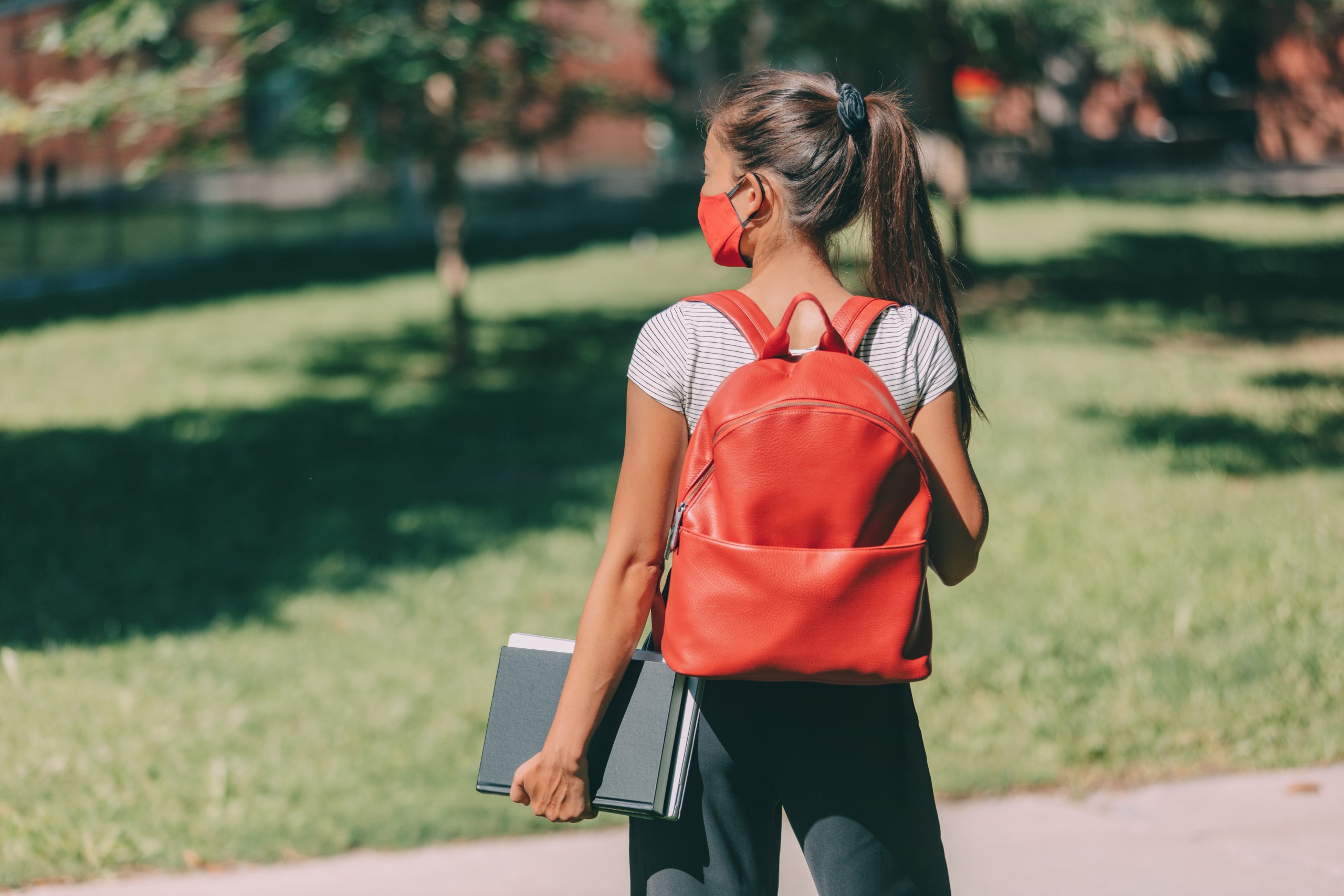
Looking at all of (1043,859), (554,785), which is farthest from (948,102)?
(554,785)

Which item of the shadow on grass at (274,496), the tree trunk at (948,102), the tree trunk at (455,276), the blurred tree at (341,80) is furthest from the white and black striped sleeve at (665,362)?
the tree trunk at (948,102)

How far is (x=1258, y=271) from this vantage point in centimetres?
1527

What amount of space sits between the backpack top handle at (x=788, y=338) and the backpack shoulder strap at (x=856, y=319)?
11 mm

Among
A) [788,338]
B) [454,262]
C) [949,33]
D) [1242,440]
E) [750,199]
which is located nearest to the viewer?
[788,338]

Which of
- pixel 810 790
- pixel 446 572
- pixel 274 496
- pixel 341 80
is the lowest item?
pixel 446 572

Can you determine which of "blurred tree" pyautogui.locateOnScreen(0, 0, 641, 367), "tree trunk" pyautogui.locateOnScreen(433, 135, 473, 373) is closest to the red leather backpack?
"blurred tree" pyautogui.locateOnScreen(0, 0, 641, 367)

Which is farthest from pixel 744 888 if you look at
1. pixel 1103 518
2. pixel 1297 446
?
pixel 1297 446

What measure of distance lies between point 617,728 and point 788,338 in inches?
24.3

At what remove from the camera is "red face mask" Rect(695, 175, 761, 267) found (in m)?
1.89

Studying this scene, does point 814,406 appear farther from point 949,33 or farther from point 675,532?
point 949,33

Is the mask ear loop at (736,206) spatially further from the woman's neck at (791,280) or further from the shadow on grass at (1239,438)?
the shadow on grass at (1239,438)

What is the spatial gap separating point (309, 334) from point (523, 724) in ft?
39.1

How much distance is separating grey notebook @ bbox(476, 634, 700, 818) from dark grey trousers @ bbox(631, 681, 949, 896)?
6 cm

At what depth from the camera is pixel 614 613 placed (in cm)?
186
